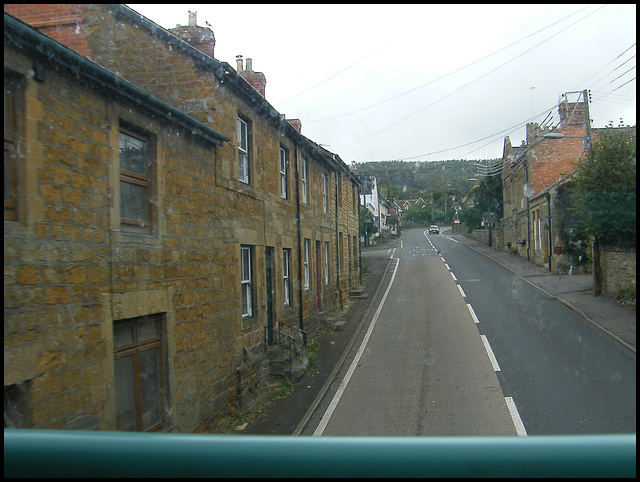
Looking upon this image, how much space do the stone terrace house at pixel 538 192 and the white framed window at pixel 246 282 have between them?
50.6 feet

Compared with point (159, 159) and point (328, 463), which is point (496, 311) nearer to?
point (159, 159)

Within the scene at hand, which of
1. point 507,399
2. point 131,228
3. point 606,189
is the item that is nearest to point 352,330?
point 507,399

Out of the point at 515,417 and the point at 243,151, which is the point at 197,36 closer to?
the point at 243,151

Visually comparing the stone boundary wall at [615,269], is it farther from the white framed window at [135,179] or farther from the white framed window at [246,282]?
the white framed window at [135,179]

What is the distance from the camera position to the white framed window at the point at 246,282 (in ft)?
33.8

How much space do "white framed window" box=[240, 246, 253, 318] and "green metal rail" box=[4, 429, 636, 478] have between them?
30.0ft

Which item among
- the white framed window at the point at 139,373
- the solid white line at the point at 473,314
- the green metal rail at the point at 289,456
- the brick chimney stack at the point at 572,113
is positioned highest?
the brick chimney stack at the point at 572,113

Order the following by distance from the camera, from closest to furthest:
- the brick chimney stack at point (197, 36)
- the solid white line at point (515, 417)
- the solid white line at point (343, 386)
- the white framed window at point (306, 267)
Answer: the solid white line at point (515, 417), the solid white line at point (343, 386), the brick chimney stack at point (197, 36), the white framed window at point (306, 267)

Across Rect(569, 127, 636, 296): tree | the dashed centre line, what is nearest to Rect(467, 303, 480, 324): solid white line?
the dashed centre line

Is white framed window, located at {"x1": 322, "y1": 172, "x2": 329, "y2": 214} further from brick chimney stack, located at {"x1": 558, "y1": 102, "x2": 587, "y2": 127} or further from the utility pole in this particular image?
the utility pole

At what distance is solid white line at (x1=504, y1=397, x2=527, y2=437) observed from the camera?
23.1 ft

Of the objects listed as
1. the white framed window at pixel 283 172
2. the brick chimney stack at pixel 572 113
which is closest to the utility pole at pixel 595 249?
the brick chimney stack at pixel 572 113

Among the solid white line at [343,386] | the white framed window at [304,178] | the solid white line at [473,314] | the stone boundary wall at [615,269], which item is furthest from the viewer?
the solid white line at [473,314]

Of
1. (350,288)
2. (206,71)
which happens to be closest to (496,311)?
(350,288)
